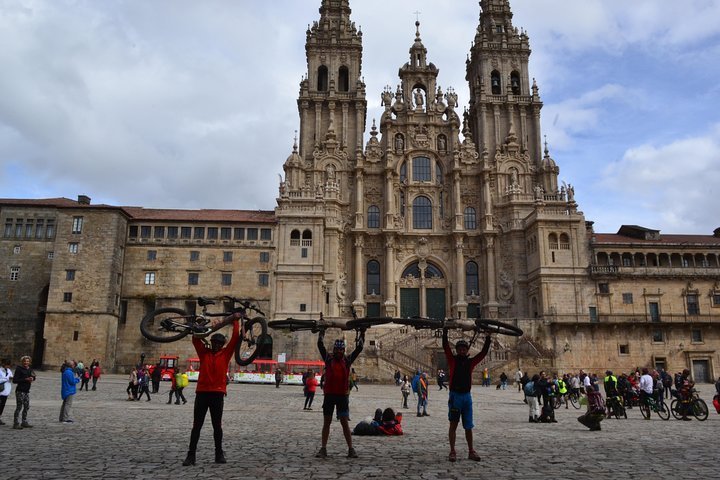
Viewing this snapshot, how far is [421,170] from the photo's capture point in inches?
2464

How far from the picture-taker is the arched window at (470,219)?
202 ft

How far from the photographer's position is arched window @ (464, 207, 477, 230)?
61625 millimetres

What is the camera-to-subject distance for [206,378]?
1010 cm

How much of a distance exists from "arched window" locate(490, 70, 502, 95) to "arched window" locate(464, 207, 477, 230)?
14.7 m

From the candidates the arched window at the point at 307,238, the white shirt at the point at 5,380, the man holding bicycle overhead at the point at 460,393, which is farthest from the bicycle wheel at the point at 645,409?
the arched window at the point at 307,238

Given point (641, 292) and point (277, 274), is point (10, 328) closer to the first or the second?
point (277, 274)

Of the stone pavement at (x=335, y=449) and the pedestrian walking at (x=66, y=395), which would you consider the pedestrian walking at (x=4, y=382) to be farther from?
the pedestrian walking at (x=66, y=395)

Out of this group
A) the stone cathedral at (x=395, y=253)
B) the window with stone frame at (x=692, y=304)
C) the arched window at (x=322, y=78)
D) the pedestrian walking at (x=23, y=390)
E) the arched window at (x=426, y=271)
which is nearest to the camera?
the pedestrian walking at (x=23, y=390)

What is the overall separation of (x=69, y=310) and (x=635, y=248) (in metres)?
50.9

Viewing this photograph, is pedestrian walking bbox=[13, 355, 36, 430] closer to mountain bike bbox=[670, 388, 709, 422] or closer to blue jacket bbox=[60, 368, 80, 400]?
blue jacket bbox=[60, 368, 80, 400]

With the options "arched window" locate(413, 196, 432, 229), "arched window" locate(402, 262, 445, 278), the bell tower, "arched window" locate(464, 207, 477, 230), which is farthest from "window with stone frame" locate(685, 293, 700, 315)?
the bell tower

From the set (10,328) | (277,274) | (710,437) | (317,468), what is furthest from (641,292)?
(10,328)

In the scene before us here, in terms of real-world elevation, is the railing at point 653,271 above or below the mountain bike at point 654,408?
above

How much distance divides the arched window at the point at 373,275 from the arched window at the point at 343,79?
19582 mm
